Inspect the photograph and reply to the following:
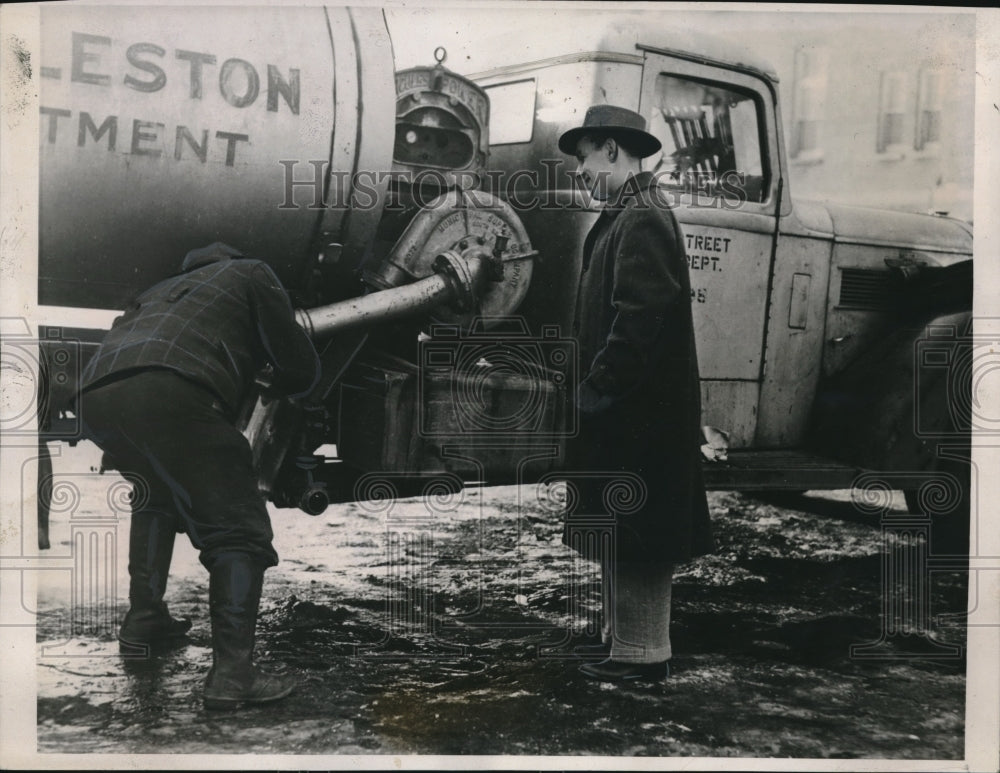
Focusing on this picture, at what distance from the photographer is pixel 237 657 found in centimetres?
280

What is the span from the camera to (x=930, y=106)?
3.42 m

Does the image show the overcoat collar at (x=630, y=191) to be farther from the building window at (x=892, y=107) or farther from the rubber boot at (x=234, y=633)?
the rubber boot at (x=234, y=633)

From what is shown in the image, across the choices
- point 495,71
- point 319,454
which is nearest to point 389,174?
point 495,71

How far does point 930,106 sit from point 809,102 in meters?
0.46

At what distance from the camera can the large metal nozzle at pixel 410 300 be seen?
118 inches

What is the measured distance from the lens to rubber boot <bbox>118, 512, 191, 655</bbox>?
2998 mm

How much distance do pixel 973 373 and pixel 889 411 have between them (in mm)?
357

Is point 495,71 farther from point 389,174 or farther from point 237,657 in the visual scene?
point 237,657

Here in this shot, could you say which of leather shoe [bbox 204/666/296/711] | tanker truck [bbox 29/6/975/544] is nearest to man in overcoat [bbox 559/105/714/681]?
tanker truck [bbox 29/6/975/544]

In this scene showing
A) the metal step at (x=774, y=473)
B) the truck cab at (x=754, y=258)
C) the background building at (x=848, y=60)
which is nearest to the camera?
the background building at (x=848, y=60)

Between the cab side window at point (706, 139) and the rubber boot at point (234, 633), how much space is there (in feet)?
7.07

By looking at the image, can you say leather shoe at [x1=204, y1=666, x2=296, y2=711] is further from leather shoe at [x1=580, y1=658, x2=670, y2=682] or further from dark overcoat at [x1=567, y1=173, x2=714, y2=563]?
dark overcoat at [x1=567, y1=173, x2=714, y2=563]

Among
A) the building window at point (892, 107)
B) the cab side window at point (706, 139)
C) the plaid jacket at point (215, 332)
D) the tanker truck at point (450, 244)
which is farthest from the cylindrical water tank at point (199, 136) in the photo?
the building window at point (892, 107)

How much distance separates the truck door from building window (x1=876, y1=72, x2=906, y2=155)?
472 millimetres
